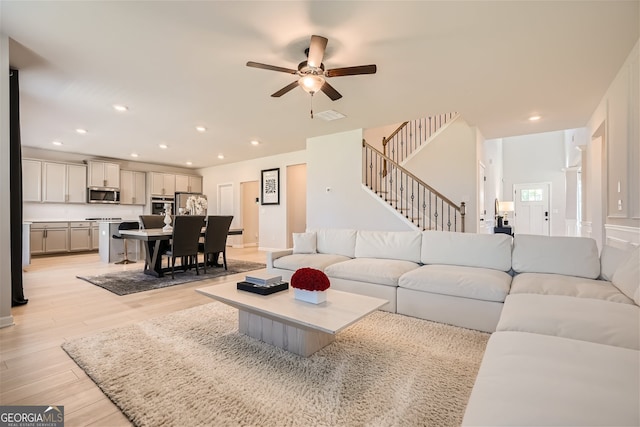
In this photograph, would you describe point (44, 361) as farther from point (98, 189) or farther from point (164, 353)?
point (98, 189)

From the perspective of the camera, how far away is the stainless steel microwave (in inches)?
299

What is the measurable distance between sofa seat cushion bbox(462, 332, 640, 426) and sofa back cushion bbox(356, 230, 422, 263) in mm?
2140

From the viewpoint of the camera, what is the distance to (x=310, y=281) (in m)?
2.12

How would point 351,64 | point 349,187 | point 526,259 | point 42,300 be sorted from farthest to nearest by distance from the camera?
point 349,187 < point 42,300 < point 351,64 < point 526,259

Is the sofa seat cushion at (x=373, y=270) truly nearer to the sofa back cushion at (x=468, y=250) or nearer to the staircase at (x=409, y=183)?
the sofa back cushion at (x=468, y=250)

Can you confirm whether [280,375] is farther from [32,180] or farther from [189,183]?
[189,183]

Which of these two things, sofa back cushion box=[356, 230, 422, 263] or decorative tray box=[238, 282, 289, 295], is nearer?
decorative tray box=[238, 282, 289, 295]

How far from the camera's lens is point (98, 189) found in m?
7.70

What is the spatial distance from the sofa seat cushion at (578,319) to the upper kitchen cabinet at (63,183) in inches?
363

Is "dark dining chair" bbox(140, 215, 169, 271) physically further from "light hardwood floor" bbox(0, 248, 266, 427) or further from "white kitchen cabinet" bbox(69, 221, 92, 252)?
"white kitchen cabinet" bbox(69, 221, 92, 252)

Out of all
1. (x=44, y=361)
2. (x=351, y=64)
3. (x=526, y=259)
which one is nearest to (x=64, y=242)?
(x=44, y=361)

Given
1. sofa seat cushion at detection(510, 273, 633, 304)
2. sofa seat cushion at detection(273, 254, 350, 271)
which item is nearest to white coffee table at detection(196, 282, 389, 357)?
sofa seat cushion at detection(273, 254, 350, 271)

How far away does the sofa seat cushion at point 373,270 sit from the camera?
2.98m

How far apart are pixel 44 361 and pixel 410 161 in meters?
6.12
